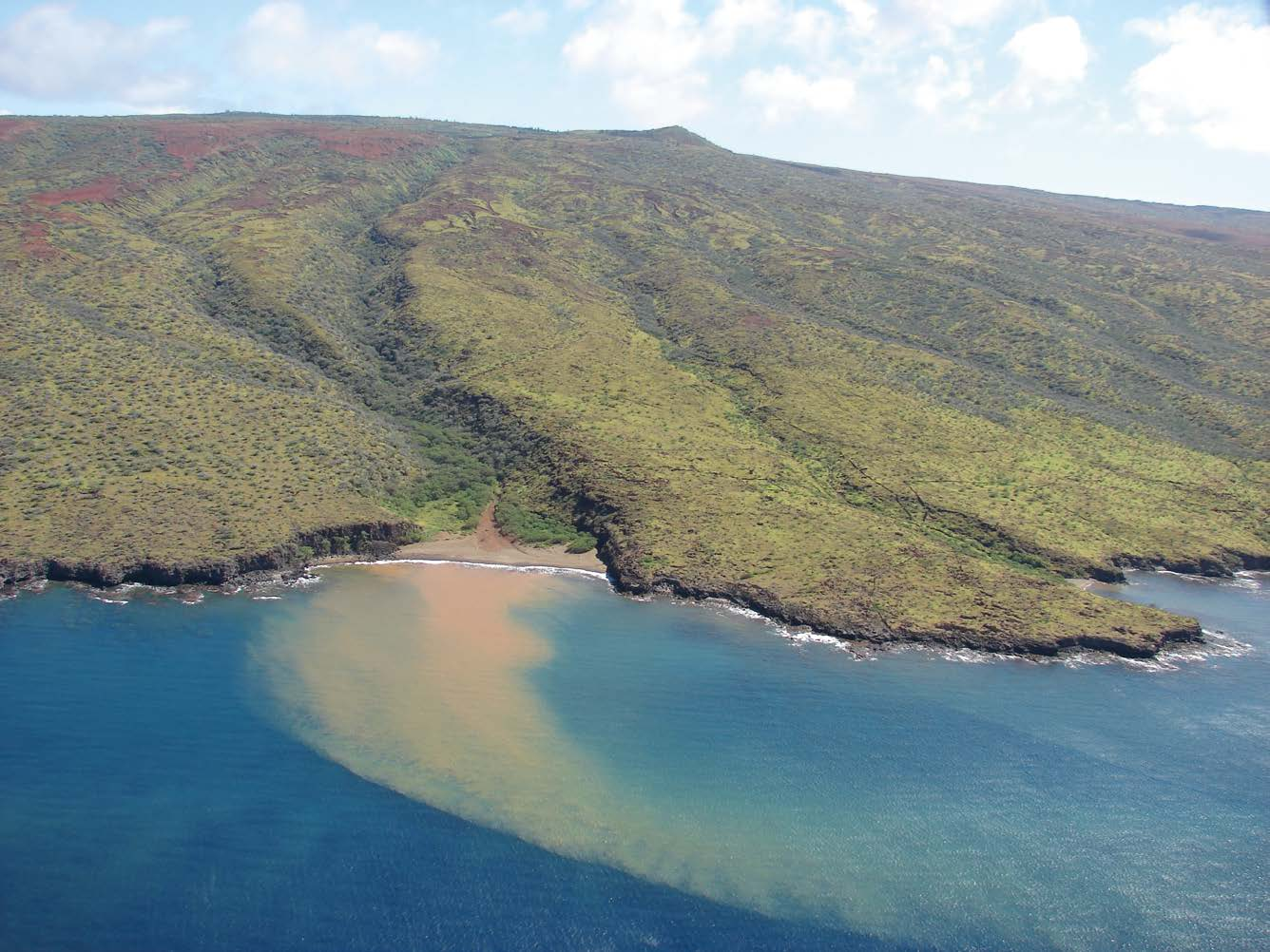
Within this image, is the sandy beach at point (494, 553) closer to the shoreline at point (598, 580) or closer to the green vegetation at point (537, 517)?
the shoreline at point (598, 580)

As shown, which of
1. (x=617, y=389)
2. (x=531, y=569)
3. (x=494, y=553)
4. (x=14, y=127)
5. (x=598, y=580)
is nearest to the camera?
(x=598, y=580)

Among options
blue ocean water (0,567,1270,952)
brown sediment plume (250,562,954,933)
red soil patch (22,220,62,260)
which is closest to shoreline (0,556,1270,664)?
blue ocean water (0,567,1270,952)

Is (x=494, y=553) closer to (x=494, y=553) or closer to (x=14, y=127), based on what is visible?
(x=494, y=553)

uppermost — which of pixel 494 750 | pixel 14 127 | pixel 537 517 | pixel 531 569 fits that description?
pixel 14 127

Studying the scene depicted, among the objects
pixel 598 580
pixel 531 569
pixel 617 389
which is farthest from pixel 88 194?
pixel 598 580

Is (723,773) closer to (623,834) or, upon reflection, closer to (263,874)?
(623,834)

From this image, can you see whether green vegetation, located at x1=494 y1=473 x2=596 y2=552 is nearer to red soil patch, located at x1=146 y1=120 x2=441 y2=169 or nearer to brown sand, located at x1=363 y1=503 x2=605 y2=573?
brown sand, located at x1=363 y1=503 x2=605 y2=573

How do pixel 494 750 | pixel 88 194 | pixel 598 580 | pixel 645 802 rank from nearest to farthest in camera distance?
pixel 645 802, pixel 494 750, pixel 598 580, pixel 88 194
